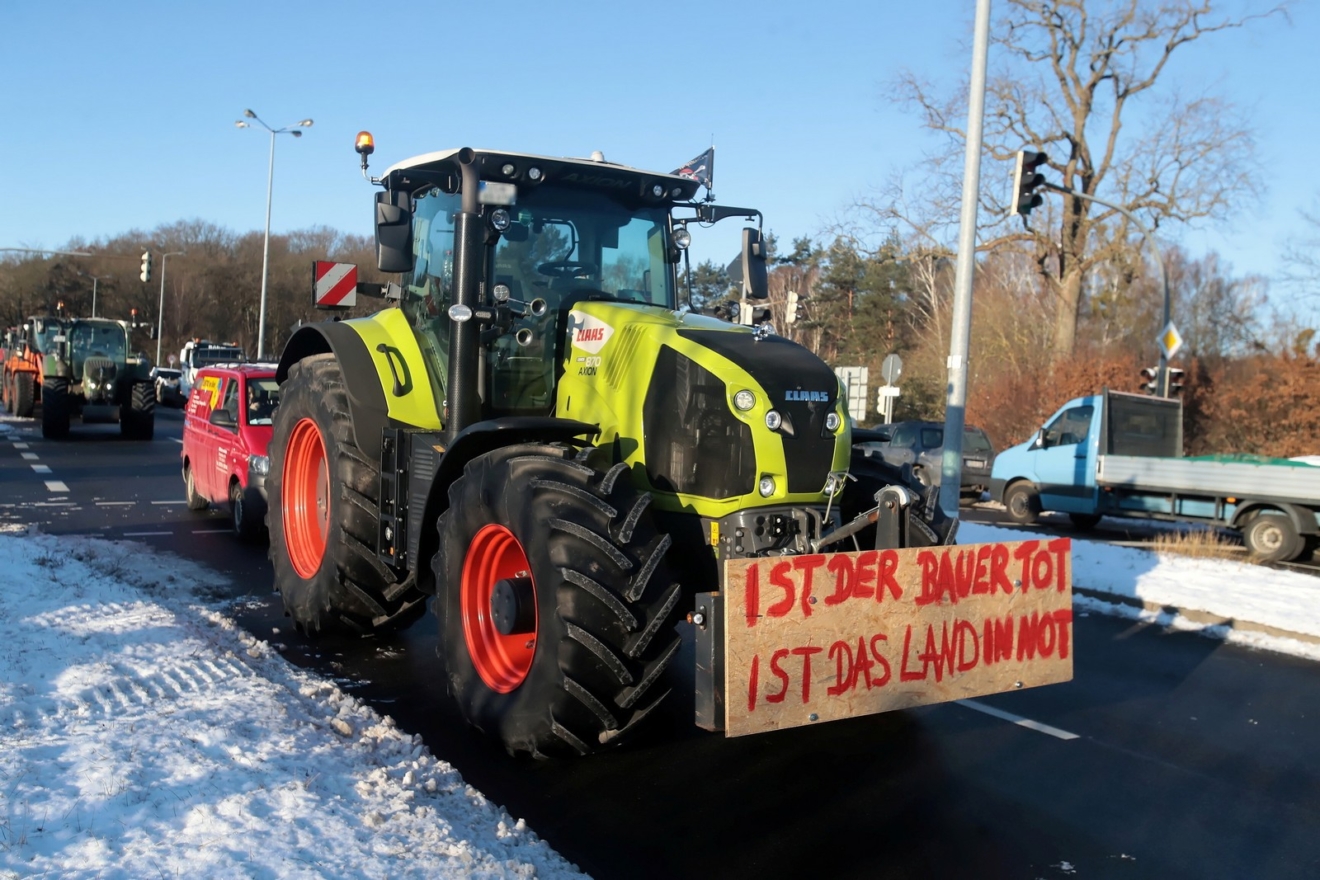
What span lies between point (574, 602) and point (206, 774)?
1.65 metres

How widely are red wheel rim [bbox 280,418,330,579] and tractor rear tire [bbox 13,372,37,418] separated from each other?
25.1 metres

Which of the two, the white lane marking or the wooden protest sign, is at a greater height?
the wooden protest sign

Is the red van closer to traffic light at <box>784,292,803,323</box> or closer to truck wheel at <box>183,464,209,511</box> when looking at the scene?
truck wheel at <box>183,464,209,511</box>

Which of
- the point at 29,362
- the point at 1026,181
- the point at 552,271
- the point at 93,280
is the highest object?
the point at 93,280

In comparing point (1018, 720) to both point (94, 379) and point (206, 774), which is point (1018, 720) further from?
point (94, 379)

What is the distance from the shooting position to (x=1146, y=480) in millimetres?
15789

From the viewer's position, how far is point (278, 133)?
130ft

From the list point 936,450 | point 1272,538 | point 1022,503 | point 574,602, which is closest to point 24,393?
point 936,450

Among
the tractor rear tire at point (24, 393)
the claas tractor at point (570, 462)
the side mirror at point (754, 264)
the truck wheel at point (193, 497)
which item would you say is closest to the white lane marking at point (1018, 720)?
the claas tractor at point (570, 462)

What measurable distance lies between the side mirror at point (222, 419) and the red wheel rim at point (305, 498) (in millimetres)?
4346

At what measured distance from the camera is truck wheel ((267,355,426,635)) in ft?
22.7

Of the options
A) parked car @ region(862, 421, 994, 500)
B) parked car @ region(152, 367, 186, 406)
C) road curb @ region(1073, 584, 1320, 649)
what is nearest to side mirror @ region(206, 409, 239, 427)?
road curb @ region(1073, 584, 1320, 649)

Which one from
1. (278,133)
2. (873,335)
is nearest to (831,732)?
(278,133)

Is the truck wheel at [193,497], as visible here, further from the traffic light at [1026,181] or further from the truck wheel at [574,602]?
the traffic light at [1026,181]
